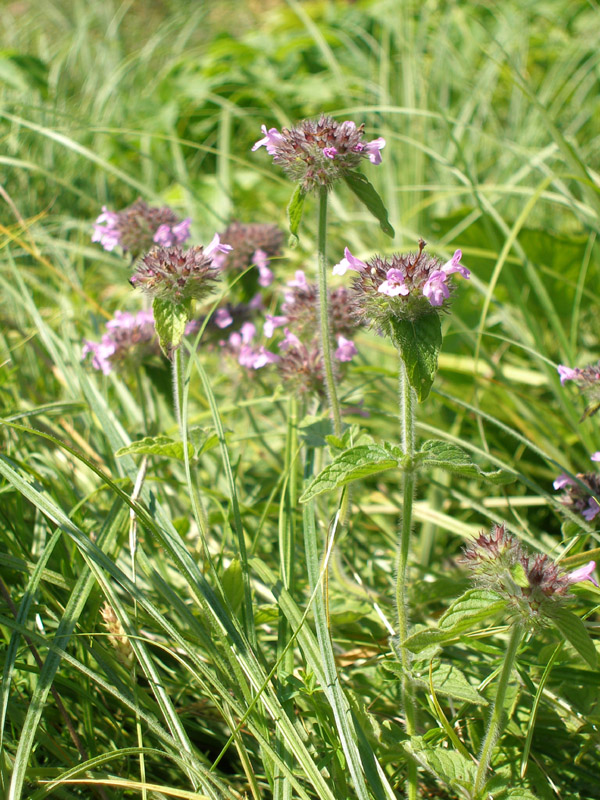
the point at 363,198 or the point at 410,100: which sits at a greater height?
the point at 410,100

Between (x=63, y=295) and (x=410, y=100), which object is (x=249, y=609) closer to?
(x=63, y=295)

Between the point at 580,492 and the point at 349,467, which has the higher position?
the point at 349,467

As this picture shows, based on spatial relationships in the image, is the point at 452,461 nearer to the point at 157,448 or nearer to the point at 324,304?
the point at 324,304

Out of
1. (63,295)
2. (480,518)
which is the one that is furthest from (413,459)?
(63,295)

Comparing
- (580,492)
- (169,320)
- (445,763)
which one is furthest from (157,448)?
(580,492)

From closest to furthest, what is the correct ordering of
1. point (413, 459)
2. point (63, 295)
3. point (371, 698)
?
point (413, 459), point (371, 698), point (63, 295)

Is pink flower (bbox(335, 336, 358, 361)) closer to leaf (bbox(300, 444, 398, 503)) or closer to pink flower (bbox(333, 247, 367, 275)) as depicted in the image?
pink flower (bbox(333, 247, 367, 275))

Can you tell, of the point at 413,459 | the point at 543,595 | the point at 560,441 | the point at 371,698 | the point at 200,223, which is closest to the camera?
the point at 543,595

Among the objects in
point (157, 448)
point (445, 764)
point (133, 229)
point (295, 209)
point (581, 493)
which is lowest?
point (445, 764)
